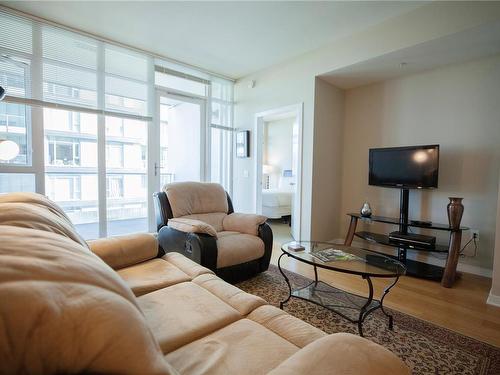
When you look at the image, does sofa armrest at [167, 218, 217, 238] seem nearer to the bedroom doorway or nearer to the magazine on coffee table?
the magazine on coffee table

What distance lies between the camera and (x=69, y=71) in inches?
130

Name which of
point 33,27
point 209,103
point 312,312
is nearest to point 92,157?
point 33,27

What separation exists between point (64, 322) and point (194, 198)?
8.62 feet

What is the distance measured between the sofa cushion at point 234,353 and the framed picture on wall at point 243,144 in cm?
385

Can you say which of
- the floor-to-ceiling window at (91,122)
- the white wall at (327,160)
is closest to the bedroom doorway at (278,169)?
the white wall at (327,160)

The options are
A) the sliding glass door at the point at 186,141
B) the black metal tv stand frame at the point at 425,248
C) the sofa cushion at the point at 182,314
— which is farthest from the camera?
the sliding glass door at the point at 186,141

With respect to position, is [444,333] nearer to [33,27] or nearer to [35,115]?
[35,115]

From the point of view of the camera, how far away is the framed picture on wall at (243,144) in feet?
15.6

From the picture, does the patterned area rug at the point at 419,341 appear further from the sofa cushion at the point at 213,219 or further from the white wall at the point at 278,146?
the white wall at the point at 278,146

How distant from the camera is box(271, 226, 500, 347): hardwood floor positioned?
2.01 m

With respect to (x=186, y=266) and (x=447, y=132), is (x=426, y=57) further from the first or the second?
(x=186, y=266)

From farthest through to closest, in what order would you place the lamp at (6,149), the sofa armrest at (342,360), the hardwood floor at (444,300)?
1. the hardwood floor at (444,300)
2. the lamp at (6,149)
3. the sofa armrest at (342,360)

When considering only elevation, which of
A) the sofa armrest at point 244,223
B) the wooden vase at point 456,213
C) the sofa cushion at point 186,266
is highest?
the wooden vase at point 456,213

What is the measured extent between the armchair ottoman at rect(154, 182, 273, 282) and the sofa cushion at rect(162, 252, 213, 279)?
313 millimetres
